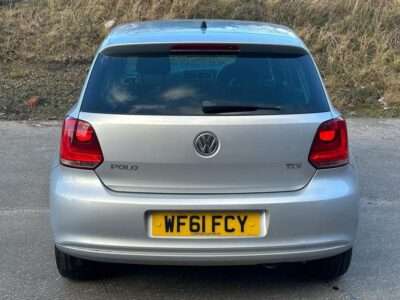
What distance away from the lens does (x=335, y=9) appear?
45.7 ft

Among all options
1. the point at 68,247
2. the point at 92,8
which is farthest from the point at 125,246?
the point at 92,8

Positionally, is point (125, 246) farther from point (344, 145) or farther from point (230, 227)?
point (344, 145)

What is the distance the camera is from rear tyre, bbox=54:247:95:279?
4.36 meters

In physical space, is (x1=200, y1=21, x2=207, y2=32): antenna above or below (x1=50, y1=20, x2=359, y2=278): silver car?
above

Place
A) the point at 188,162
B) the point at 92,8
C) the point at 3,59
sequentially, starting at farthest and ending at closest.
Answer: the point at 92,8 → the point at 3,59 → the point at 188,162

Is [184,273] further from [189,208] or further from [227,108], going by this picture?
[227,108]

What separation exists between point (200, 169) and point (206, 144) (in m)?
0.14

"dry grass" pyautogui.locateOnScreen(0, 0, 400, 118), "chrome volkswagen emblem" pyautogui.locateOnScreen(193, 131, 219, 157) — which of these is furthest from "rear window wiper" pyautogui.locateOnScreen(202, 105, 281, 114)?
"dry grass" pyautogui.locateOnScreen(0, 0, 400, 118)

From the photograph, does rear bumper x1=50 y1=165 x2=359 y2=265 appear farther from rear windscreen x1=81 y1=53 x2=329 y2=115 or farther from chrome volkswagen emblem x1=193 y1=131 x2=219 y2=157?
rear windscreen x1=81 y1=53 x2=329 y2=115

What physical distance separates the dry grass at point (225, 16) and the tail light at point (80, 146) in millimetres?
5865

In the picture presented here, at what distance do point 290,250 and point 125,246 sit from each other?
0.90 metres

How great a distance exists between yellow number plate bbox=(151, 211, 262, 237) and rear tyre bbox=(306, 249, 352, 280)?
0.81 m

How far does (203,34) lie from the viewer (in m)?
4.29

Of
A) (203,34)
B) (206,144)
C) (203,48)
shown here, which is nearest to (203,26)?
(203,34)
